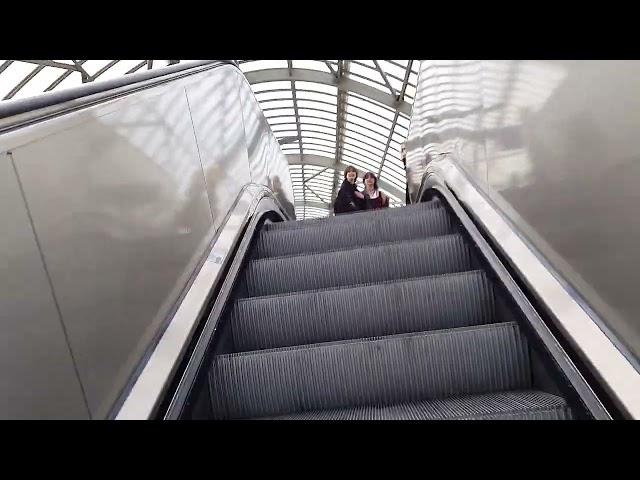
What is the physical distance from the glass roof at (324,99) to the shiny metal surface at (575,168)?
1062cm

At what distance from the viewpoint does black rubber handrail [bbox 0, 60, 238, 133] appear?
73.8 inches

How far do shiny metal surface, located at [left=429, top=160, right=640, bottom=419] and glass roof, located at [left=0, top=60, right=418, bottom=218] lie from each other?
35.7 feet

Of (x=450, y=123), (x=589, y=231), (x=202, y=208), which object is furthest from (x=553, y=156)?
(x=450, y=123)

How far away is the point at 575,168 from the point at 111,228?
1.89 meters

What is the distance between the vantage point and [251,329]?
3.59m

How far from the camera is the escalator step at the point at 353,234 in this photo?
518 cm

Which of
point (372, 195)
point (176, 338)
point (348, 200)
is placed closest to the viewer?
point (176, 338)

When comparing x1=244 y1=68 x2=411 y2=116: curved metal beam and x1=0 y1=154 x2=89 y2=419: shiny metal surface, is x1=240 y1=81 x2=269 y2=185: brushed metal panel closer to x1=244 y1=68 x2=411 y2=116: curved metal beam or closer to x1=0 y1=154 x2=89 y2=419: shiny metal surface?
x1=0 y1=154 x2=89 y2=419: shiny metal surface

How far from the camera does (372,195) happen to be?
8.80 meters

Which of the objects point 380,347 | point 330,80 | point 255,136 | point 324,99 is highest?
point 330,80

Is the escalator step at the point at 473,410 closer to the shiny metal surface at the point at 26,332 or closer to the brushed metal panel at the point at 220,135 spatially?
the shiny metal surface at the point at 26,332

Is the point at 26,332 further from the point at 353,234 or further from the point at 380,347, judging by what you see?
the point at 353,234

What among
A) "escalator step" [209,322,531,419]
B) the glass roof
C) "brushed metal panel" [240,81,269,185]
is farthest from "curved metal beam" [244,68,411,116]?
"escalator step" [209,322,531,419]

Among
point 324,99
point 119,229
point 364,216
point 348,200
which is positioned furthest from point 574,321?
point 324,99
